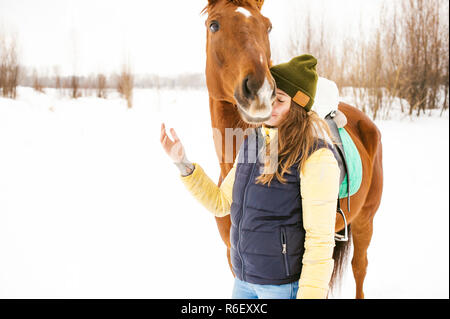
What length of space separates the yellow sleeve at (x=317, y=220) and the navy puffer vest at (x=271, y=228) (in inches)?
1.1

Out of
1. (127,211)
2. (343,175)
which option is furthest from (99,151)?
(343,175)

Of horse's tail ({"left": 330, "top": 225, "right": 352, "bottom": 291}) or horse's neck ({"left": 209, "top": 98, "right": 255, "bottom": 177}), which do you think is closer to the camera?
horse's neck ({"left": 209, "top": 98, "right": 255, "bottom": 177})

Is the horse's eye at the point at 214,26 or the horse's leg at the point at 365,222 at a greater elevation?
the horse's eye at the point at 214,26

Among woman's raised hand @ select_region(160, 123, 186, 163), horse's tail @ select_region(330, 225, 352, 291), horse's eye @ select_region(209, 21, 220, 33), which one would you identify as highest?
horse's eye @ select_region(209, 21, 220, 33)

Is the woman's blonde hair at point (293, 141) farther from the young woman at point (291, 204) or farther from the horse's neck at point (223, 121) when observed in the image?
the horse's neck at point (223, 121)

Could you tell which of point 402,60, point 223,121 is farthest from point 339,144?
point 402,60

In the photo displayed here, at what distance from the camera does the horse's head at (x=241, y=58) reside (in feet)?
2.36

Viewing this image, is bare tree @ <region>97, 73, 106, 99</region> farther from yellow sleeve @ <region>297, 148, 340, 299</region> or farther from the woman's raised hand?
yellow sleeve @ <region>297, 148, 340, 299</region>

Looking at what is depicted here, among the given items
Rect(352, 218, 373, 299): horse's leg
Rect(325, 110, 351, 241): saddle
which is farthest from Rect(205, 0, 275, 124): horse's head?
Rect(352, 218, 373, 299): horse's leg

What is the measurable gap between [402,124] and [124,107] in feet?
15.0

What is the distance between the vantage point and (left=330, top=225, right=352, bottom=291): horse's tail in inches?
67.3

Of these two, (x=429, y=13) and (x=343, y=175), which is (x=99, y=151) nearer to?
(x=343, y=175)

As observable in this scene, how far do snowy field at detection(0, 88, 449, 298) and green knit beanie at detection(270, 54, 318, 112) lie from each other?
5.21 ft

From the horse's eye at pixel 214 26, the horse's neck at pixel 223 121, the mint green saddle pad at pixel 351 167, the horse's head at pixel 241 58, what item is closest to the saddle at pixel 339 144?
the mint green saddle pad at pixel 351 167
